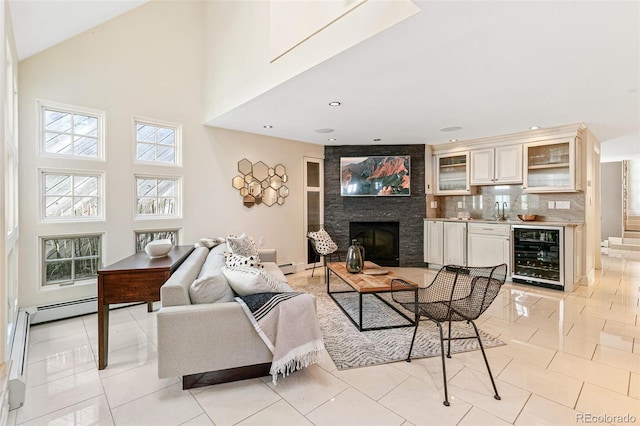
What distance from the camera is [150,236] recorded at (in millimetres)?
3984

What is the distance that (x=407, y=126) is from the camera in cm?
443

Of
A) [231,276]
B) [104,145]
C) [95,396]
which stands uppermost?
[104,145]

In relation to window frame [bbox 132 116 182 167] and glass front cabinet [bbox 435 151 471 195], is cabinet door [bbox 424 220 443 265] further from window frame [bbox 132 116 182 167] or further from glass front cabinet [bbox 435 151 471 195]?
window frame [bbox 132 116 182 167]

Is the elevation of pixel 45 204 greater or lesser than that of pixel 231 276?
greater

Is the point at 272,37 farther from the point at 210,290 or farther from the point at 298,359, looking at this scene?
the point at 298,359

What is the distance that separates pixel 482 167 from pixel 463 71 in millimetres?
3146

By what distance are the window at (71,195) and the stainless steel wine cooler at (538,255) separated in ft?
19.1

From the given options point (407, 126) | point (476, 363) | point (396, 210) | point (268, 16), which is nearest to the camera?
point (476, 363)

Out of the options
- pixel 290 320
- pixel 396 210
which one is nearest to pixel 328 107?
pixel 290 320

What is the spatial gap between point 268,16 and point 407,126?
2382mm

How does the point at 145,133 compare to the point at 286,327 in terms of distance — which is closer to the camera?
the point at 286,327

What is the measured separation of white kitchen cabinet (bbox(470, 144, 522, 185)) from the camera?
486 centimetres

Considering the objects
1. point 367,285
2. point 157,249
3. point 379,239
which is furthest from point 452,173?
point 157,249

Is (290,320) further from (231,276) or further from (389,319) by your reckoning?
(389,319)
